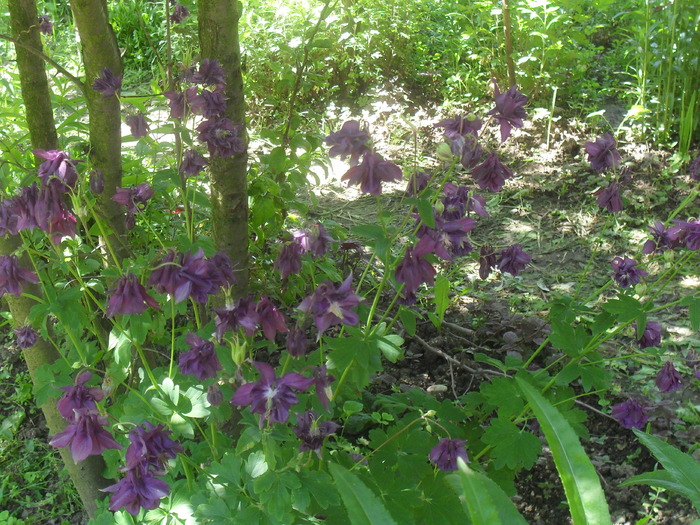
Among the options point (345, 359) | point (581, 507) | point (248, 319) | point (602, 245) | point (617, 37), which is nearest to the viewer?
point (581, 507)

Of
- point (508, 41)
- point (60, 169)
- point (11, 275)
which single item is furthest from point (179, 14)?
point (508, 41)

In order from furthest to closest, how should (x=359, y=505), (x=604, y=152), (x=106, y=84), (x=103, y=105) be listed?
(x=103, y=105) → (x=604, y=152) → (x=106, y=84) → (x=359, y=505)

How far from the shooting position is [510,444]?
1775 millimetres

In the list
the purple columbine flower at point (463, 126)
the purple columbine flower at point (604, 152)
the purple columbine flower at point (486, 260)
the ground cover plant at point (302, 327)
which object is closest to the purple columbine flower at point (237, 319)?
the ground cover plant at point (302, 327)

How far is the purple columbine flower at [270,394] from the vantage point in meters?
1.25

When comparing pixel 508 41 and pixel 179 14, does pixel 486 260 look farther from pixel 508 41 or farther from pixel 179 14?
pixel 508 41

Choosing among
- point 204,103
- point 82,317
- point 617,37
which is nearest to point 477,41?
point 617,37

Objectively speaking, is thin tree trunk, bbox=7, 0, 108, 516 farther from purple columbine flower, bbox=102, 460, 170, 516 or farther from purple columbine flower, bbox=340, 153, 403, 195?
purple columbine flower, bbox=340, 153, 403, 195

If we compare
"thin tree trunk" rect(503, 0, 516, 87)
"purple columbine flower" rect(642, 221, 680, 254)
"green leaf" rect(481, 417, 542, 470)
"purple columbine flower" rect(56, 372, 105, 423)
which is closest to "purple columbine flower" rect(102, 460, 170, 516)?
"purple columbine flower" rect(56, 372, 105, 423)

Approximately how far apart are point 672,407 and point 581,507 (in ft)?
5.51

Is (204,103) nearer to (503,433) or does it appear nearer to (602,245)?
(503,433)

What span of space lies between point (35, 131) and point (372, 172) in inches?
50.5

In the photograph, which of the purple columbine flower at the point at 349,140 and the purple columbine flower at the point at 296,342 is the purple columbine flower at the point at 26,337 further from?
the purple columbine flower at the point at 349,140

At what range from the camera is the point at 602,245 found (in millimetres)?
3486
